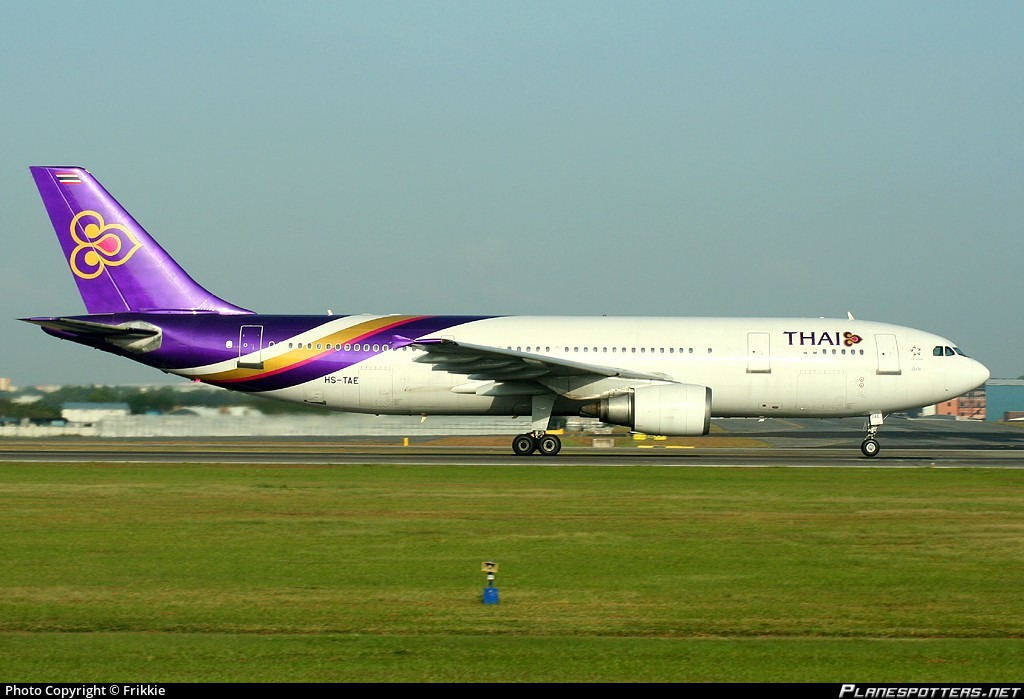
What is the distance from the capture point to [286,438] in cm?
4803

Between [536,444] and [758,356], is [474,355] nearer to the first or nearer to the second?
[536,444]

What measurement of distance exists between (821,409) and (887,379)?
2.04 metres

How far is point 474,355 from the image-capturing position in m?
30.7

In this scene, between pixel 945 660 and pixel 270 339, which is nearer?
pixel 945 660

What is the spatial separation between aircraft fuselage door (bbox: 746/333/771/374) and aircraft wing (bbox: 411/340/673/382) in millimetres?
2321

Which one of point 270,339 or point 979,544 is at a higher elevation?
point 270,339

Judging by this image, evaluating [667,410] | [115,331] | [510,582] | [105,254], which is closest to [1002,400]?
[667,410]

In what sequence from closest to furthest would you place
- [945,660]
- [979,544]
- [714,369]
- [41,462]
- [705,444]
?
[945,660], [979,544], [41,462], [714,369], [705,444]

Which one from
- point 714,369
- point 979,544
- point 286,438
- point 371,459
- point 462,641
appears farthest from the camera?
point 286,438

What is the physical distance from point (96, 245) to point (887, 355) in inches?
896

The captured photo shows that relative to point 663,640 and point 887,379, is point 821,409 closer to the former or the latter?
point 887,379

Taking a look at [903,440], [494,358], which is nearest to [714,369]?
[494,358]

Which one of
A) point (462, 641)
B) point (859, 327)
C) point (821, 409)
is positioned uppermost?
point (859, 327)

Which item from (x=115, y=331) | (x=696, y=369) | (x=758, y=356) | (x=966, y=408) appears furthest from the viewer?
(x=966, y=408)
